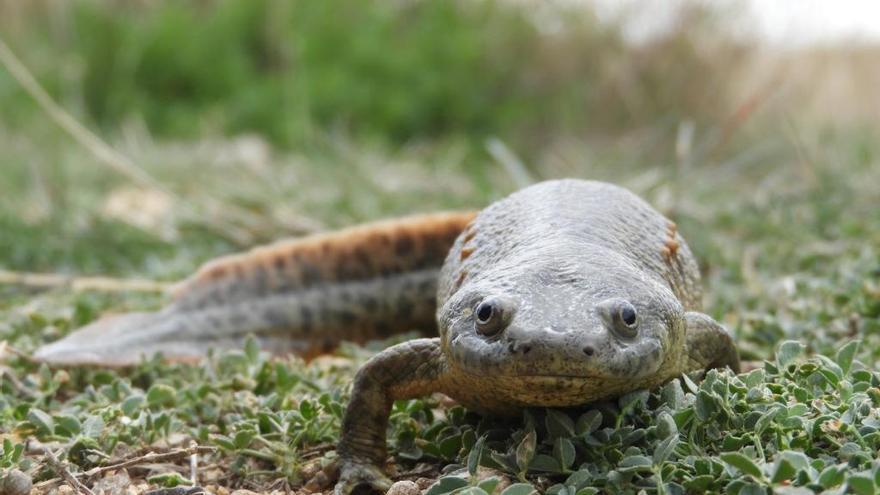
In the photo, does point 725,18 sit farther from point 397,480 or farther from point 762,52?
point 397,480

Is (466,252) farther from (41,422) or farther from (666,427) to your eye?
(41,422)

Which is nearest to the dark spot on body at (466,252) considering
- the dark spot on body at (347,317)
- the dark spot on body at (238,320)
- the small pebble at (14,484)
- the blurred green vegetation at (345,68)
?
the dark spot on body at (347,317)

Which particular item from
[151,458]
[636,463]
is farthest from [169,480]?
[636,463]

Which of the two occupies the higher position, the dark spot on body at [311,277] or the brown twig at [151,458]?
the dark spot on body at [311,277]

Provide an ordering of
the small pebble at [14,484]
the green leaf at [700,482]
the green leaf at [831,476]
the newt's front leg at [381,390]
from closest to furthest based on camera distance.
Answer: the green leaf at [831,476] < the green leaf at [700,482] < the small pebble at [14,484] < the newt's front leg at [381,390]

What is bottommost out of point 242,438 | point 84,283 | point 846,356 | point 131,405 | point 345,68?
point 242,438

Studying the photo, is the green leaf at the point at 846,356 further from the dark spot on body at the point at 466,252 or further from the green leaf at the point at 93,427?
the green leaf at the point at 93,427

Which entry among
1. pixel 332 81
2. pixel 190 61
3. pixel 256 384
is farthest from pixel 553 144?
pixel 256 384
